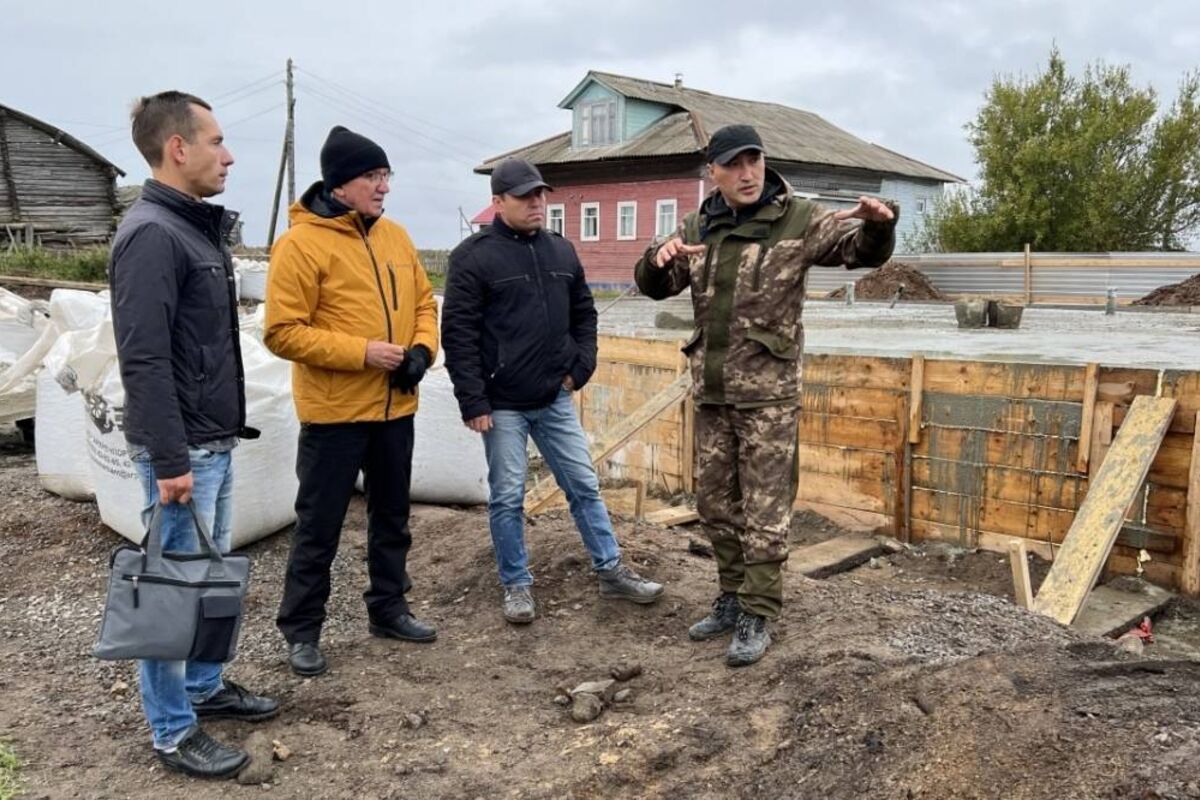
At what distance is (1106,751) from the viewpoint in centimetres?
240

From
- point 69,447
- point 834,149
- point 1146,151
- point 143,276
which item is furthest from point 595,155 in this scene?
point 143,276

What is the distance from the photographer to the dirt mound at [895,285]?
18.0 m

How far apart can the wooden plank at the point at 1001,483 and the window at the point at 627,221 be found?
22.2 m

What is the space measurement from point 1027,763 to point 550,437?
2186 millimetres

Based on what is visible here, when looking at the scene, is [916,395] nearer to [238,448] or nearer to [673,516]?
[673,516]

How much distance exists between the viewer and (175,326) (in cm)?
275

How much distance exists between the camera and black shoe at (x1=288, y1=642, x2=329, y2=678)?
350cm

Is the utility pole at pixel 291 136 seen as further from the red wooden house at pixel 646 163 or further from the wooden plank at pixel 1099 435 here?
the wooden plank at pixel 1099 435

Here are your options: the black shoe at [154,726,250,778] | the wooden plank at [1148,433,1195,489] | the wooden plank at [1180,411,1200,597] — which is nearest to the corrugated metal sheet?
the wooden plank at [1148,433,1195,489]

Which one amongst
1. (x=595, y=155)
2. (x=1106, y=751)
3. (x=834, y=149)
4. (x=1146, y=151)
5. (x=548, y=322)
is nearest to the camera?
(x=1106, y=751)

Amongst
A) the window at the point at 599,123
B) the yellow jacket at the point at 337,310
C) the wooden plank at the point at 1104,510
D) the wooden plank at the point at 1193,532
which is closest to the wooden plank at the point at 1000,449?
the wooden plank at the point at 1104,510

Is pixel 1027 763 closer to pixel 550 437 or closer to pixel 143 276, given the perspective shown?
pixel 550 437

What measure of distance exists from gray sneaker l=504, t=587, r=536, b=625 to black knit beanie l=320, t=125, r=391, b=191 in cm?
181

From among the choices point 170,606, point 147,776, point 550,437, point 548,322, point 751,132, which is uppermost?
point 751,132
